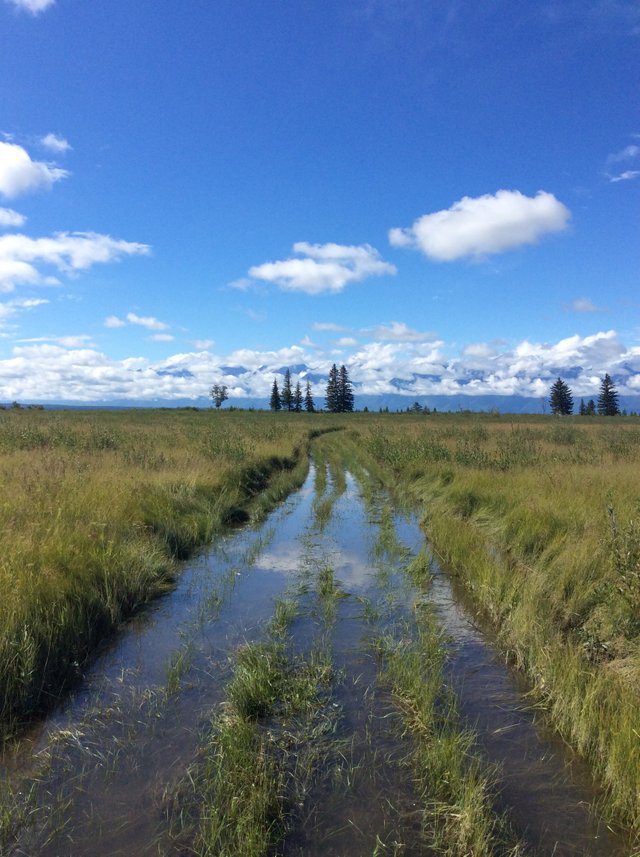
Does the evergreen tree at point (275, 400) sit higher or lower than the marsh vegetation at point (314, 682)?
higher

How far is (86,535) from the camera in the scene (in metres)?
7.98

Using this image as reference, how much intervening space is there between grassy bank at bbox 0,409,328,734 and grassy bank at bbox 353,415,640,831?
5.15 meters

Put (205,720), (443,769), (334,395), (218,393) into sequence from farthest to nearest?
(218,393) → (334,395) → (205,720) → (443,769)

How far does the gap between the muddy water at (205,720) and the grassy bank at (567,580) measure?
31cm

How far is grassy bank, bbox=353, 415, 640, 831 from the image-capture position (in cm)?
436

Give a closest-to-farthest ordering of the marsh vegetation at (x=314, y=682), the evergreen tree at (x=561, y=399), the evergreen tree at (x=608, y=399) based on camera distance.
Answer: the marsh vegetation at (x=314, y=682), the evergreen tree at (x=608, y=399), the evergreen tree at (x=561, y=399)

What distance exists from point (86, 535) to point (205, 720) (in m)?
4.40

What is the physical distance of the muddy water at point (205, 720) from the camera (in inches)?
137

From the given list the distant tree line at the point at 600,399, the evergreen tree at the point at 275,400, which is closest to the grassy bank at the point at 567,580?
the distant tree line at the point at 600,399

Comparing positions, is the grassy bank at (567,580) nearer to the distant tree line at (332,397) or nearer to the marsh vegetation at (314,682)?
the marsh vegetation at (314,682)

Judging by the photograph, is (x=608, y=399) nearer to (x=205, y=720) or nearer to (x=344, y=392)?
(x=344, y=392)

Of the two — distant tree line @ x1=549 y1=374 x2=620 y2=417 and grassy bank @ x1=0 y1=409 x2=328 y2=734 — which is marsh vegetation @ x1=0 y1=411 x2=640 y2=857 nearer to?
grassy bank @ x1=0 y1=409 x2=328 y2=734

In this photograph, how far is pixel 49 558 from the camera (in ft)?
22.5

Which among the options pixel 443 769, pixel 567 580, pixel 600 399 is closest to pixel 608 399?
pixel 600 399
